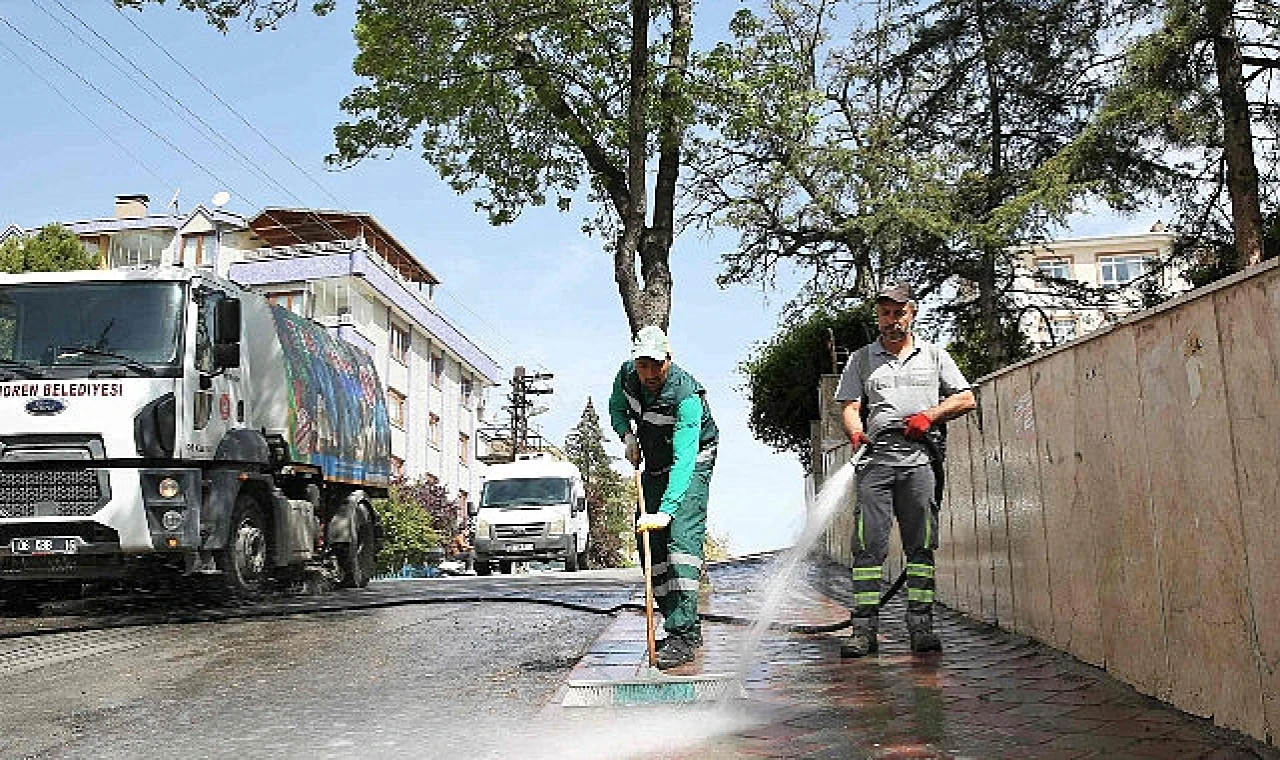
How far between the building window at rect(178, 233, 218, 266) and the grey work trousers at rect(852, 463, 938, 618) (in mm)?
44094

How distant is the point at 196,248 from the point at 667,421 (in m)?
44.8

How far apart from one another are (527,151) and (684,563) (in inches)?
418

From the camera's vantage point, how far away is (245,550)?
1192cm

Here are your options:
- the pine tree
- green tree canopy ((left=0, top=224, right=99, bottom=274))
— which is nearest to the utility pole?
the pine tree

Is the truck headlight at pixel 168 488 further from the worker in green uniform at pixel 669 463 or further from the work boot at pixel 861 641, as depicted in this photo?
the work boot at pixel 861 641

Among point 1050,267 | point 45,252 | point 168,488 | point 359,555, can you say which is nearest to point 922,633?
point 168,488

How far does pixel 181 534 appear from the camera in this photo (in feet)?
35.6

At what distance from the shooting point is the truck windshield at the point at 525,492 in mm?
28625

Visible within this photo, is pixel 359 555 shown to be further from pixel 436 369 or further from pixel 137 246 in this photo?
pixel 436 369

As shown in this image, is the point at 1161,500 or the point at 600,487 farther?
the point at 600,487

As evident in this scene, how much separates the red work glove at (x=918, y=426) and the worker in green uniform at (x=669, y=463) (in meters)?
1.02

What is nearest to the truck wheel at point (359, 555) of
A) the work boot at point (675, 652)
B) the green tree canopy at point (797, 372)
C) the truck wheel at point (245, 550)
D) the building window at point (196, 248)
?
the truck wheel at point (245, 550)

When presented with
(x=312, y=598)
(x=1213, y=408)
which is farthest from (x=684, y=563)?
(x=312, y=598)

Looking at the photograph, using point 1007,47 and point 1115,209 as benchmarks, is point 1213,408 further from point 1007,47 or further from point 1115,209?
point 1007,47
